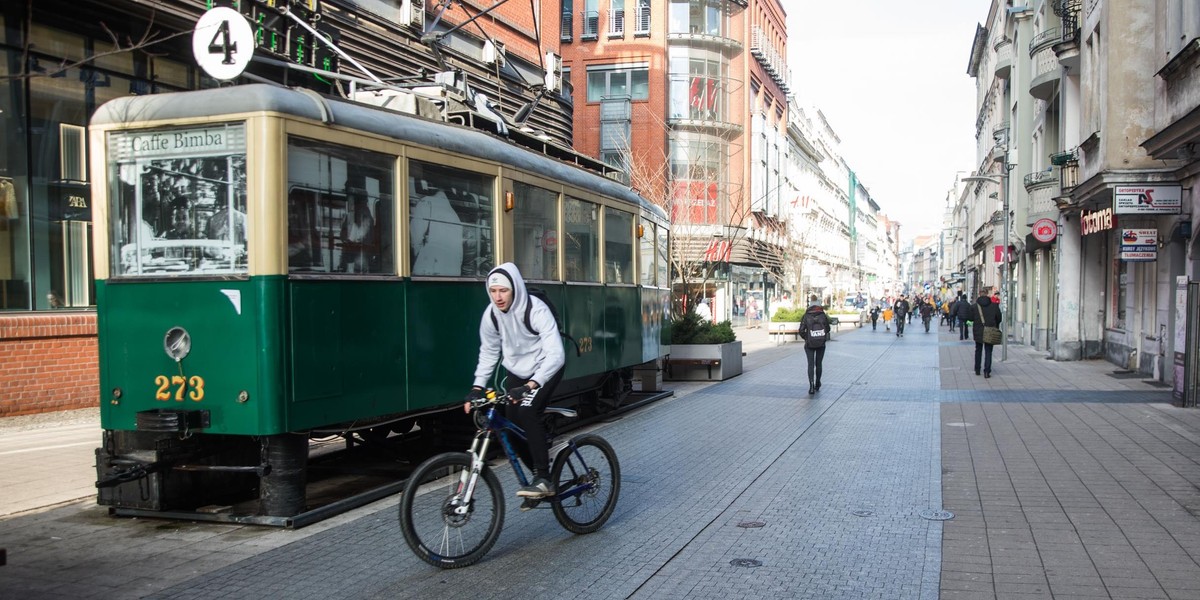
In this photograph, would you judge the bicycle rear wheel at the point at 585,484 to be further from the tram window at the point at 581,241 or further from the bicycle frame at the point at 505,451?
the tram window at the point at 581,241

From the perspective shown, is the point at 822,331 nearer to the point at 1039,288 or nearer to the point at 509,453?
the point at 509,453

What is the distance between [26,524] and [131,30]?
32.0ft

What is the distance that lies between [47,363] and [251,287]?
802 centimetres

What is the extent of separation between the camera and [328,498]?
838 centimetres

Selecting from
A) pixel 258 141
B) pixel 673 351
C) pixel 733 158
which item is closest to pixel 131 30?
pixel 258 141

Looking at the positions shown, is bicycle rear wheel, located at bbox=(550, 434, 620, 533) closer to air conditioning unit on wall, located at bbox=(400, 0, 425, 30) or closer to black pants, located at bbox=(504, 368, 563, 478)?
black pants, located at bbox=(504, 368, 563, 478)

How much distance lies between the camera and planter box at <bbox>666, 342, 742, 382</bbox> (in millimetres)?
20031

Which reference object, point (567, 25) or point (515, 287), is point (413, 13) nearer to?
point (515, 287)

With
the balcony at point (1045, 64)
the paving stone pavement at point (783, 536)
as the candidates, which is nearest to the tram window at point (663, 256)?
the paving stone pavement at point (783, 536)

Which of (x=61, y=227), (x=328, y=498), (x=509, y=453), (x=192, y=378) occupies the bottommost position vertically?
(x=328, y=498)

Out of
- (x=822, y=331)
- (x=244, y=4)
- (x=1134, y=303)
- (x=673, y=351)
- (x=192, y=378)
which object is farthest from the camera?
(x=1134, y=303)

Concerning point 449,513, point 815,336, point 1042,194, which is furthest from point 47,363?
point 1042,194

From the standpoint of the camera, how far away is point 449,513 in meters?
6.09

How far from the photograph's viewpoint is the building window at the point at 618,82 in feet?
158
